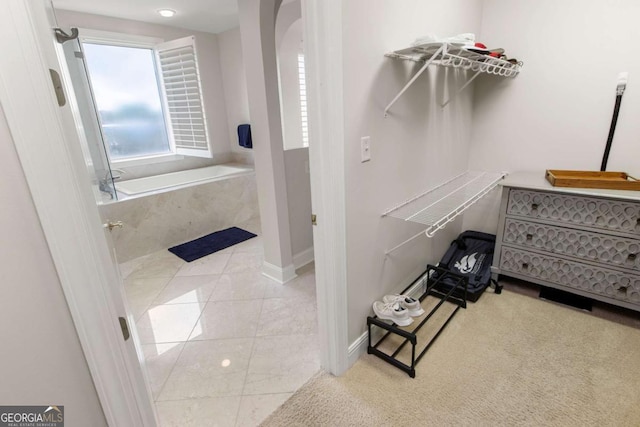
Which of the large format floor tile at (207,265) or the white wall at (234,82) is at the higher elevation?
the white wall at (234,82)

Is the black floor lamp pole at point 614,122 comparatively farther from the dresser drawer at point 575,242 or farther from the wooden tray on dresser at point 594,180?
the dresser drawer at point 575,242

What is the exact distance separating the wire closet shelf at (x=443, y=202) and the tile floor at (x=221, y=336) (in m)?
0.89

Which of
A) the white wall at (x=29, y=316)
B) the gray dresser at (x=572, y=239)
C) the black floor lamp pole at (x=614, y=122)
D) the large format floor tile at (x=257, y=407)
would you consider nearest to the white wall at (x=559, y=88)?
the black floor lamp pole at (x=614, y=122)

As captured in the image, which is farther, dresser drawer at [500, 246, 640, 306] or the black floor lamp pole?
the black floor lamp pole

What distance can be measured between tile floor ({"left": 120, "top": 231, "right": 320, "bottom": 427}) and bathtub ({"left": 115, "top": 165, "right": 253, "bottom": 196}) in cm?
95

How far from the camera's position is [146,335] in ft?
6.89

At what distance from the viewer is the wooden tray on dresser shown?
6.24 ft

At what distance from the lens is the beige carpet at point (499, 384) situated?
146cm

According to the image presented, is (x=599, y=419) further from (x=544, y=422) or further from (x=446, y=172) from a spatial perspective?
(x=446, y=172)

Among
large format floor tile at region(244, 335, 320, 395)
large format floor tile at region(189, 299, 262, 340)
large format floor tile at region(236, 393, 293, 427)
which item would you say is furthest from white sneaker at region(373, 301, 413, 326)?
large format floor tile at region(189, 299, 262, 340)

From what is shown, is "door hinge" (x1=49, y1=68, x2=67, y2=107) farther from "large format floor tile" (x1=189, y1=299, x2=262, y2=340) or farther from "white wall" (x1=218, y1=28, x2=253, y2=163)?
"white wall" (x1=218, y1=28, x2=253, y2=163)

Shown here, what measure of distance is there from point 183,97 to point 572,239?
14.0 feet

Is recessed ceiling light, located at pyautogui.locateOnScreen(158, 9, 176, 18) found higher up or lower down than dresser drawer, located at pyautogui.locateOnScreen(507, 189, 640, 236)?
higher up

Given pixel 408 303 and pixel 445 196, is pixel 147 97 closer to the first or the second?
pixel 445 196
